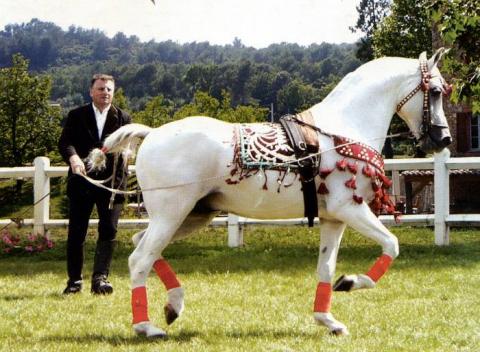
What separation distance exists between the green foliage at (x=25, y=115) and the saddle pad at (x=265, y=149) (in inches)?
1287

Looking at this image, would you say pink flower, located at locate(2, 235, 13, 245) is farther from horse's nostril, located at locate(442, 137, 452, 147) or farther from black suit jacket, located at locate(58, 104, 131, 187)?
horse's nostril, located at locate(442, 137, 452, 147)

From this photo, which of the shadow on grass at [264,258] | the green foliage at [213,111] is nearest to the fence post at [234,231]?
the shadow on grass at [264,258]

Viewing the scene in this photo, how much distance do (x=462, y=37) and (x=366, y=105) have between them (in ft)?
4.25

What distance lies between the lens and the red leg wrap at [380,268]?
5336 mm

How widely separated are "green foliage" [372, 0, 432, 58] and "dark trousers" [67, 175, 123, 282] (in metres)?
26.2

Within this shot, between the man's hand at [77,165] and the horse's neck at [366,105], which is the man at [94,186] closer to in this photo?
the man's hand at [77,165]

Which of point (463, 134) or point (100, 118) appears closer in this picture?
point (100, 118)

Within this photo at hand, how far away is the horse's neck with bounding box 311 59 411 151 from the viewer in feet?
18.8

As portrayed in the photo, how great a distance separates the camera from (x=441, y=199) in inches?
441

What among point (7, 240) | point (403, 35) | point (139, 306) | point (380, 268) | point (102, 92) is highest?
point (403, 35)

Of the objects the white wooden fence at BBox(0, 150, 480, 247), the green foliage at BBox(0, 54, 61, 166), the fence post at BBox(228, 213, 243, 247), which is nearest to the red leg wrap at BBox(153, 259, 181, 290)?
the white wooden fence at BBox(0, 150, 480, 247)

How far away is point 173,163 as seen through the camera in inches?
217

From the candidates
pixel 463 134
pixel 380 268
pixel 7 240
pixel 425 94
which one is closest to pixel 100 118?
pixel 425 94

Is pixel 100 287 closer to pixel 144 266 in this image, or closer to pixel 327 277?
pixel 144 266
